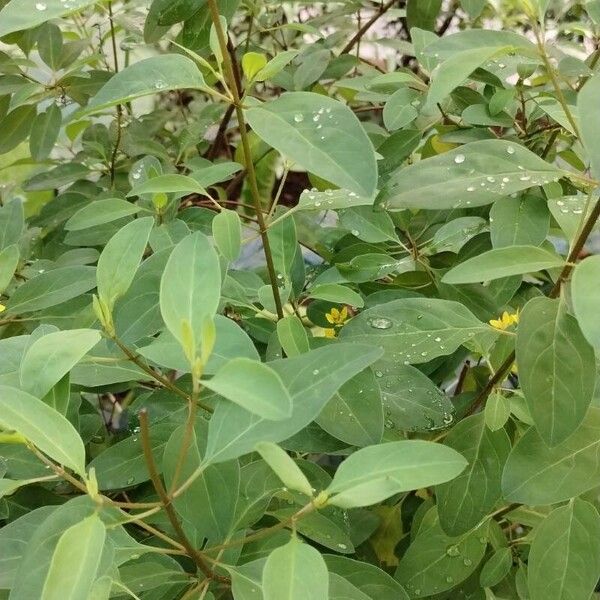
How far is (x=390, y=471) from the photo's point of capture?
0.36 metres

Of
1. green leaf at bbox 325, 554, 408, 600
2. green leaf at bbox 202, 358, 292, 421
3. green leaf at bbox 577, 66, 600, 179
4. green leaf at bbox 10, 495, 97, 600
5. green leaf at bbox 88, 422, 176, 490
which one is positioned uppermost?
green leaf at bbox 577, 66, 600, 179

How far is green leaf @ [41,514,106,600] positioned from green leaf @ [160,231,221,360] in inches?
3.8

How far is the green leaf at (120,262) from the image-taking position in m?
0.46

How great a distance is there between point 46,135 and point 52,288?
34cm

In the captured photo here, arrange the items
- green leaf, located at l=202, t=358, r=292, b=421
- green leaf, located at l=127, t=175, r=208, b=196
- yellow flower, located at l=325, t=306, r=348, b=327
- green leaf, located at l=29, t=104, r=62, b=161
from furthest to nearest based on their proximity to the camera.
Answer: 1. green leaf, located at l=29, t=104, r=62, b=161
2. yellow flower, located at l=325, t=306, r=348, b=327
3. green leaf, located at l=127, t=175, r=208, b=196
4. green leaf, located at l=202, t=358, r=292, b=421

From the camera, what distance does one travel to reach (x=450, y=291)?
0.67 m

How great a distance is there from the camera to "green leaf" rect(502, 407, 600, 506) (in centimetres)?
48

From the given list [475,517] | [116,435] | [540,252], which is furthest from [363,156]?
[116,435]

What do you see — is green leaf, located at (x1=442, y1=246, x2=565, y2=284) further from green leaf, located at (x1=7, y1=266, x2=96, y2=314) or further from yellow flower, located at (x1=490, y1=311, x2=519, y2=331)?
green leaf, located at (x1=7, y1=266, x2=96, y2=314)

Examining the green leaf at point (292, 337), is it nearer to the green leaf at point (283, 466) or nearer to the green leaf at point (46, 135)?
the green leaf at point (283, 466)

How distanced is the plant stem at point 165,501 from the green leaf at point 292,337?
12 centimetres

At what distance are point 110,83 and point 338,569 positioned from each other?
353 millimetres

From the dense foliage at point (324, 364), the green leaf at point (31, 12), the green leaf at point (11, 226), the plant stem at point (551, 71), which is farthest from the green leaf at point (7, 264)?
the plant stem at point (551, 71)

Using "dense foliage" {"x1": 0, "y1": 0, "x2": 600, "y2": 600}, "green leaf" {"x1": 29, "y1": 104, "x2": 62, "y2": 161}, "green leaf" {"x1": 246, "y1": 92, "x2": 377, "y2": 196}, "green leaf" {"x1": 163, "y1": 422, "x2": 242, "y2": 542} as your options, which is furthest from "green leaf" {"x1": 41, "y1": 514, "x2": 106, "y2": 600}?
"green leaf" {"x1": 29, "y1": 104, "x2": 62, "y2": 161}
